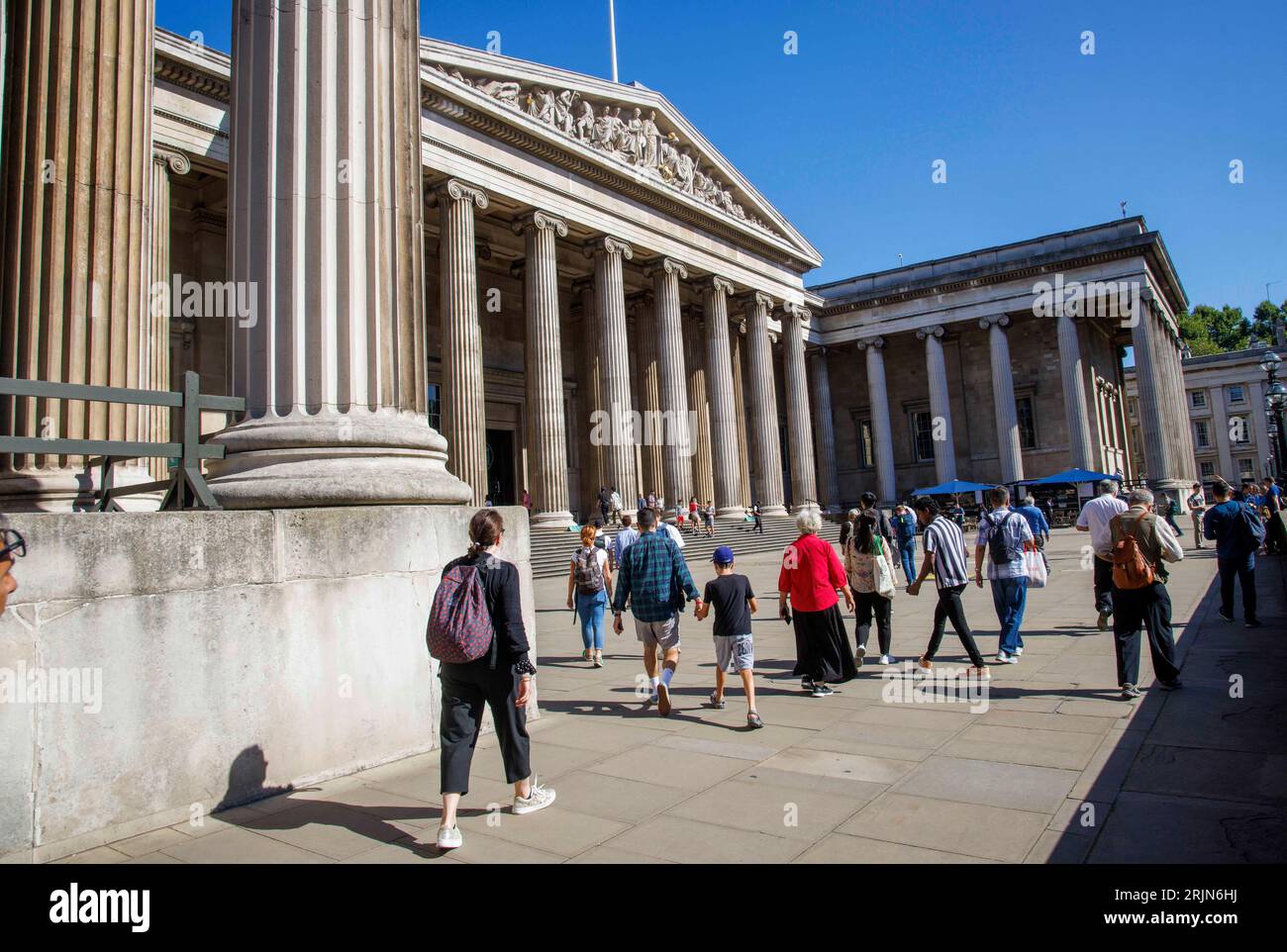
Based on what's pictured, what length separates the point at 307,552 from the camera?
17.4ft

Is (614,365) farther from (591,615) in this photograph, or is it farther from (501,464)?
(591,615)

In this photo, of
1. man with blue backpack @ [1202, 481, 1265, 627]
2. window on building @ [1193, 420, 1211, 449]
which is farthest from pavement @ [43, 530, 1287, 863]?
window on building @ [1193, 420, 1211, 449]

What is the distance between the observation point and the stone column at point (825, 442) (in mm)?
43500

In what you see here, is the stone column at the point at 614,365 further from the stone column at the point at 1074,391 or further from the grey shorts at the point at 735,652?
the stone column at the point at 1074,391

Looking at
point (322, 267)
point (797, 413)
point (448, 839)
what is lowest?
point (448, 839)

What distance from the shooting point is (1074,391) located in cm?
3991

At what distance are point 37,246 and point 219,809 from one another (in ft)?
15.7

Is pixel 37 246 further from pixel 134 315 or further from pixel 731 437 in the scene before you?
pixel 731 437

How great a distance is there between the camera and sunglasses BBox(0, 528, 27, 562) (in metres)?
3.99

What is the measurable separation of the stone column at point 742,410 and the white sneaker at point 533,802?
27966 millimetres

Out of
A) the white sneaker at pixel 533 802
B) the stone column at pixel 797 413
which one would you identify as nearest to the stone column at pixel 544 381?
the stone column at pixel 797 413

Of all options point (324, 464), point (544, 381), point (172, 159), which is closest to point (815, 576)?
point (324, 464)

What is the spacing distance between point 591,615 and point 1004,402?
3668 cm

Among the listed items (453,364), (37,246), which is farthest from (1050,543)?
(37,246)
